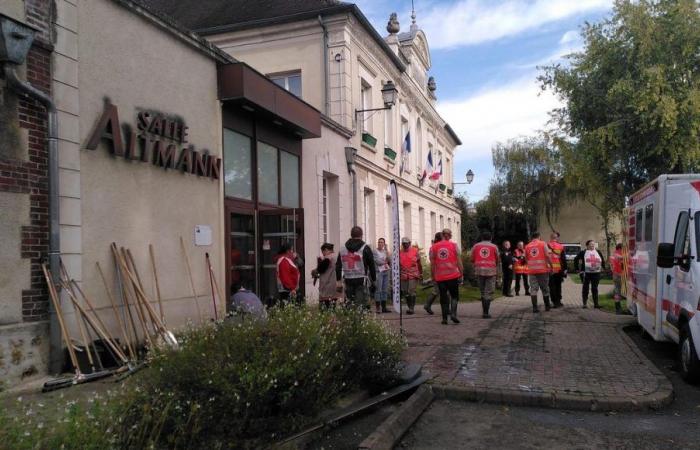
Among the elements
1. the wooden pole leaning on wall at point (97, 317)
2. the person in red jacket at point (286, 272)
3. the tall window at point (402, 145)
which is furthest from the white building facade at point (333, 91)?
the wooden pole leaning on wall at point (97, 317)

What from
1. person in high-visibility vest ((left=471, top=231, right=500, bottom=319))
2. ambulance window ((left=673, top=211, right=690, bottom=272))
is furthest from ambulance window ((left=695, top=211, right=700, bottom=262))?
person in high-visibility vest ((left=471, top=231, right=500, bottom=319))

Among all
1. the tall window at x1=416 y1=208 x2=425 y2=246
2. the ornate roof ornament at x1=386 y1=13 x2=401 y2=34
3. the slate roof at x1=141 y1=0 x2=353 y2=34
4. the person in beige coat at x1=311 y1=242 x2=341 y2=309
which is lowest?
the person in beige coat at x1=311 y1=242 x2=341 y2=309

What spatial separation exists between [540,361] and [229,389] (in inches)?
194

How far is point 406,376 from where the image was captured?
5777mm

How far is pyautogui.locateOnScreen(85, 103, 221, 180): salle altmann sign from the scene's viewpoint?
22.2ft

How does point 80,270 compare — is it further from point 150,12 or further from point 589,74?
point 589,74

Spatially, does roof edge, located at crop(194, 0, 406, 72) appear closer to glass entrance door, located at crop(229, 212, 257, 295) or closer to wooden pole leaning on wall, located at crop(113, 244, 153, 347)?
glass entrance door, located at crop(229, 212, 257, 295)

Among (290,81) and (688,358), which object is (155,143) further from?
(290,81)

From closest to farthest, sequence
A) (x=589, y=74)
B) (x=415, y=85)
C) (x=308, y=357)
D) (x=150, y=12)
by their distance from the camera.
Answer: (x=308, y=357) < (x=150, y=12) < (x=589, y=74) < (x=415, y=85)

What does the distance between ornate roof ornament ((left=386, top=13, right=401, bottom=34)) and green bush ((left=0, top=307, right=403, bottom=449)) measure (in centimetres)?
1755

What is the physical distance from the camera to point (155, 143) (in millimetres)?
7559

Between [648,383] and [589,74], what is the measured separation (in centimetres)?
1129

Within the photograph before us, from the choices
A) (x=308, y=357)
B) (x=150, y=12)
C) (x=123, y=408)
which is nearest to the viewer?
(x=123, y=408)

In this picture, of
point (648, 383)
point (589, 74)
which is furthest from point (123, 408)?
point (589, 74)
